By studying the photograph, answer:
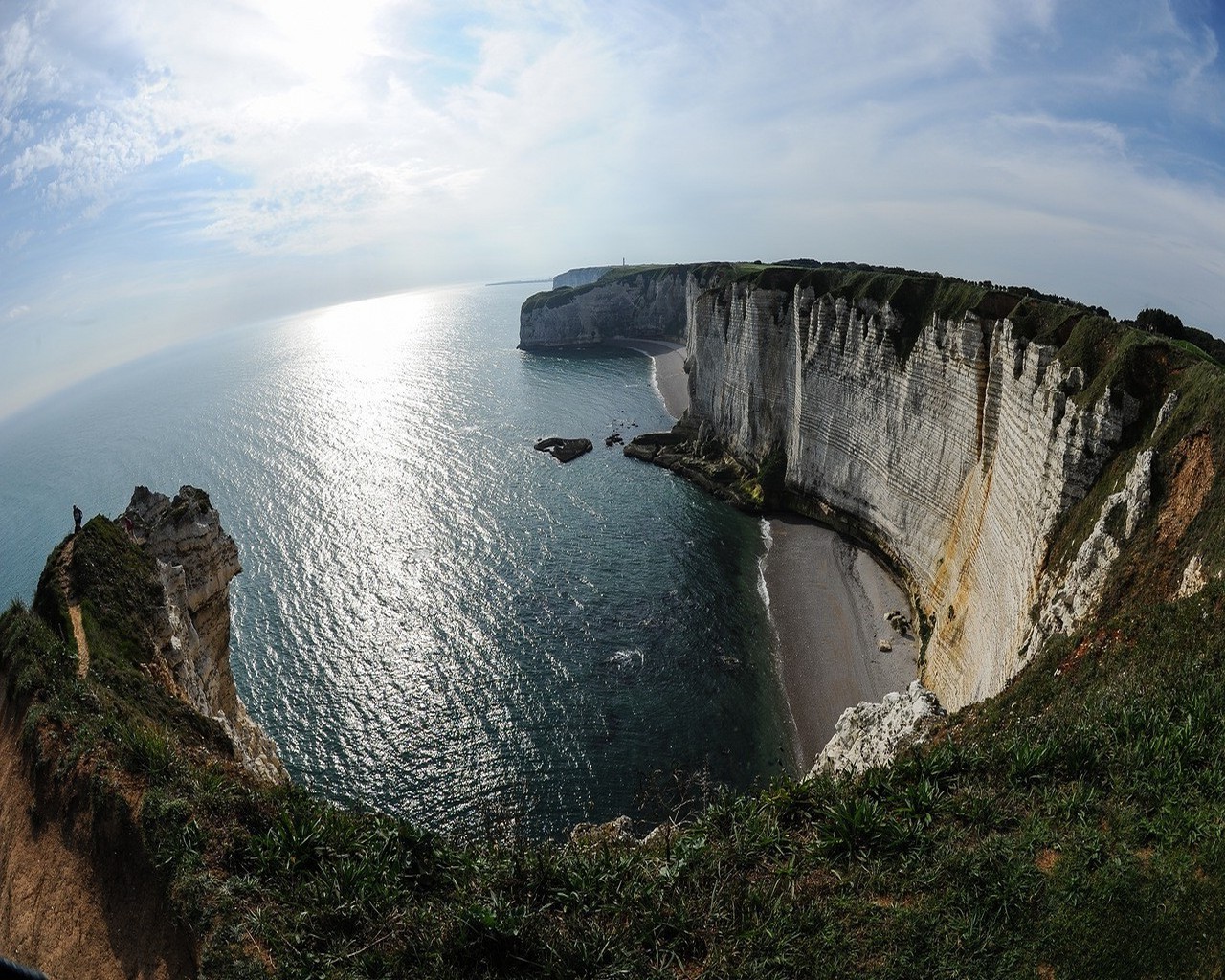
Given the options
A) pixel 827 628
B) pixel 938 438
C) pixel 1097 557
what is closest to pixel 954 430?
pixel 938 438

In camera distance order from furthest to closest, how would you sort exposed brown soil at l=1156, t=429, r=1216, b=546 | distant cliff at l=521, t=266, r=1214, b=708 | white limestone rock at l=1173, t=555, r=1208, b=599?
distant cliff at l=521, t=266, r=1214, b=708, exposed brown soil at l=1156, t=429, r=1216, b=546, white limestone rock at l=1173, t=555, r=1208, b=599

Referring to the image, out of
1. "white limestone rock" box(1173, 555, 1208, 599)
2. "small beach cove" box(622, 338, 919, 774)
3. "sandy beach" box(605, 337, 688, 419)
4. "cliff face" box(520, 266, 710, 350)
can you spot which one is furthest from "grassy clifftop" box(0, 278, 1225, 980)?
"cliff face" box(520, 266, 710, 350)

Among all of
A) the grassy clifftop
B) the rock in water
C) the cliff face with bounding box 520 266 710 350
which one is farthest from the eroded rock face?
the cliff face with bounding box 520 266 710 350

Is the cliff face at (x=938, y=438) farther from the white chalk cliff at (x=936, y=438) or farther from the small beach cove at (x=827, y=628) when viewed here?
the small beach cove at (x=827, y=628)

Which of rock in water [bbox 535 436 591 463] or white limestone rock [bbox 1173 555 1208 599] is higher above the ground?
rock in water [bbox 535 436 591 463]

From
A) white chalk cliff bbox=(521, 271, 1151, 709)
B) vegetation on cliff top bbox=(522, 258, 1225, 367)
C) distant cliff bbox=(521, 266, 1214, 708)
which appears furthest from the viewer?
vegetation on cliff top bbox=(522, 258, 1225, 367)

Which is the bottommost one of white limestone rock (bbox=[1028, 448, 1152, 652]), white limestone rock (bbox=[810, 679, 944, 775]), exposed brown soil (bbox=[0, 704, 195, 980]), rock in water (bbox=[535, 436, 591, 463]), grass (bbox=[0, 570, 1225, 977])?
white limestone rock (bbox=[810, 679, 944, 775])

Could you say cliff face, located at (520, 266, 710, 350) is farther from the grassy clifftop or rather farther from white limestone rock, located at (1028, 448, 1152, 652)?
the grassy clifftop

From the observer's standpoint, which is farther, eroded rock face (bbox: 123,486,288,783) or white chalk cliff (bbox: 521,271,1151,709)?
white chalk cliff (bbox: 521,271,1151,709)

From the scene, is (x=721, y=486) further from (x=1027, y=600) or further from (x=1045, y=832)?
(x=1045, y=832)
